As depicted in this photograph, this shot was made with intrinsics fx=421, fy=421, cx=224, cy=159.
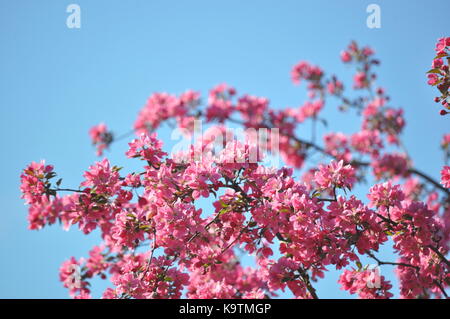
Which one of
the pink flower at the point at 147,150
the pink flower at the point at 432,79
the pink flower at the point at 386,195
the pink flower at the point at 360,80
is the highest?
the pink flower at the point at 360,80

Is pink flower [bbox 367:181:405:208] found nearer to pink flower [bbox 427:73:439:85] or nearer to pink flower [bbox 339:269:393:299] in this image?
pink flower [bbox 339:269:393:299]

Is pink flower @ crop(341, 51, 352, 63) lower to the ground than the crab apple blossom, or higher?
higher

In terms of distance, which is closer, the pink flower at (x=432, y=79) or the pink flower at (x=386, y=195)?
the pink flower at (x=432, y=79)

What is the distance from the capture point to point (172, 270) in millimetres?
3662

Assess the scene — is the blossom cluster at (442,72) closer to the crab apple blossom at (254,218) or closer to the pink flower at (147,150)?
the crab apple blossom at (254,218)

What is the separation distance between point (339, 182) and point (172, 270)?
161 centimetres

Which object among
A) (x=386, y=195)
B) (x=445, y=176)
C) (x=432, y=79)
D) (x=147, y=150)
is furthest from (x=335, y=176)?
(x=147, y=150)

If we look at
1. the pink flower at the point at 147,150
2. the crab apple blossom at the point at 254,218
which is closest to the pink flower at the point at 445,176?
the crab apple blossom at the point at 254,218

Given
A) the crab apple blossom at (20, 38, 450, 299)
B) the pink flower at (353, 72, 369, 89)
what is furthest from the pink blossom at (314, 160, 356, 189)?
the pink flower at (353, 72, 369, 89)

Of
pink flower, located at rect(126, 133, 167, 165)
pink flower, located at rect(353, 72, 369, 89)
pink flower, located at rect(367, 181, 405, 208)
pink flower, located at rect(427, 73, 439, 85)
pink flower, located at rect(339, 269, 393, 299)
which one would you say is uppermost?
pink flower, located at rect(353, 72, 369, 89)

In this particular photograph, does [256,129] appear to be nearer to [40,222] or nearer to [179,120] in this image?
[179,120]

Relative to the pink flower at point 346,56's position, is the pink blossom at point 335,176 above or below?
below

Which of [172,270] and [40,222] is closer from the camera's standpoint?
[172,270]
